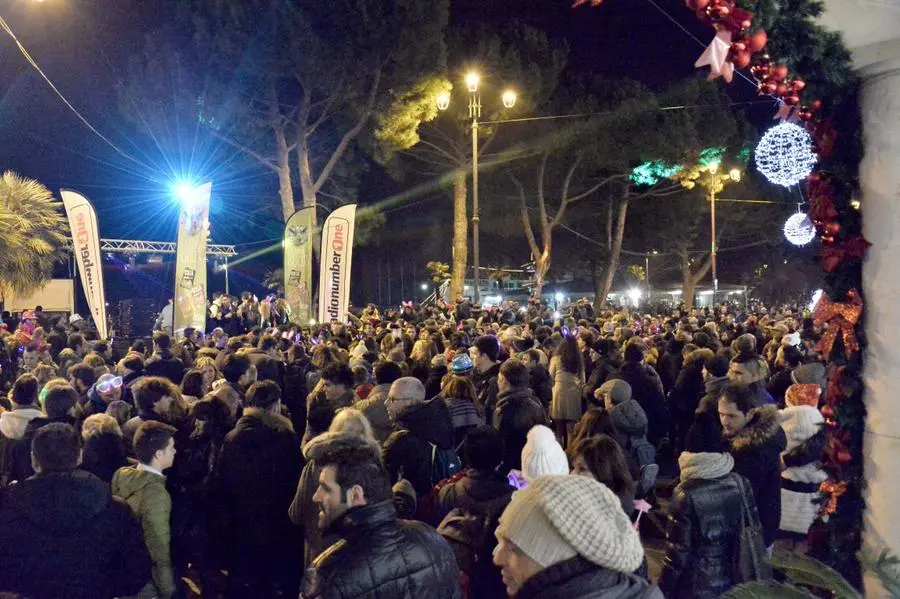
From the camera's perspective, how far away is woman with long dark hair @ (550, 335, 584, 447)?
7.51 meters

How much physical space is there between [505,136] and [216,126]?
36.4ft

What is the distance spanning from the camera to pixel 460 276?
25266mm

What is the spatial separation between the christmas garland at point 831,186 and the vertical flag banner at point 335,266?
38.4 feet

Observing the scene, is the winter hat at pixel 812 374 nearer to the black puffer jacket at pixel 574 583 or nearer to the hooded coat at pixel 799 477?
the hooded coat at pixel 799 477

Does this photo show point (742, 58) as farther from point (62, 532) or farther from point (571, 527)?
point (62, 532)

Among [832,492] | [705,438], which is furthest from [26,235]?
[832,492]

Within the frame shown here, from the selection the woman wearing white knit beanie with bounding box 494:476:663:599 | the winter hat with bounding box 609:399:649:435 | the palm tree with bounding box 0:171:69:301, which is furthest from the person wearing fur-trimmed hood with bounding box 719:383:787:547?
the palm tree with bounding box 0:171:69:301

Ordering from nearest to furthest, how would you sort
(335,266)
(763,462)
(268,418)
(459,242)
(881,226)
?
(881,226) → (763,462) → (268,418) → (335,266) → (459,242)

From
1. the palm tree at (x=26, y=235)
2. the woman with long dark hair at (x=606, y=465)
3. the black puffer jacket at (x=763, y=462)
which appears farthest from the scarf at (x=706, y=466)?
the palm tree at (x=26, y=235)

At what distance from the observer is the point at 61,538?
324cm

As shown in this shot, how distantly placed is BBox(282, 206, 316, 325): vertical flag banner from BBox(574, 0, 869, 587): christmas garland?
12440mm

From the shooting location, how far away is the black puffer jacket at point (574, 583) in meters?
1.84

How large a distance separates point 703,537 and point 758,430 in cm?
99

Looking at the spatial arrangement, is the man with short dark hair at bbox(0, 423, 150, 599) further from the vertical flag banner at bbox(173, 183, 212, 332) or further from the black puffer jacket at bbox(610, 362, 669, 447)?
the vertical flag banner at bbox(173, 183, 212, 332)
